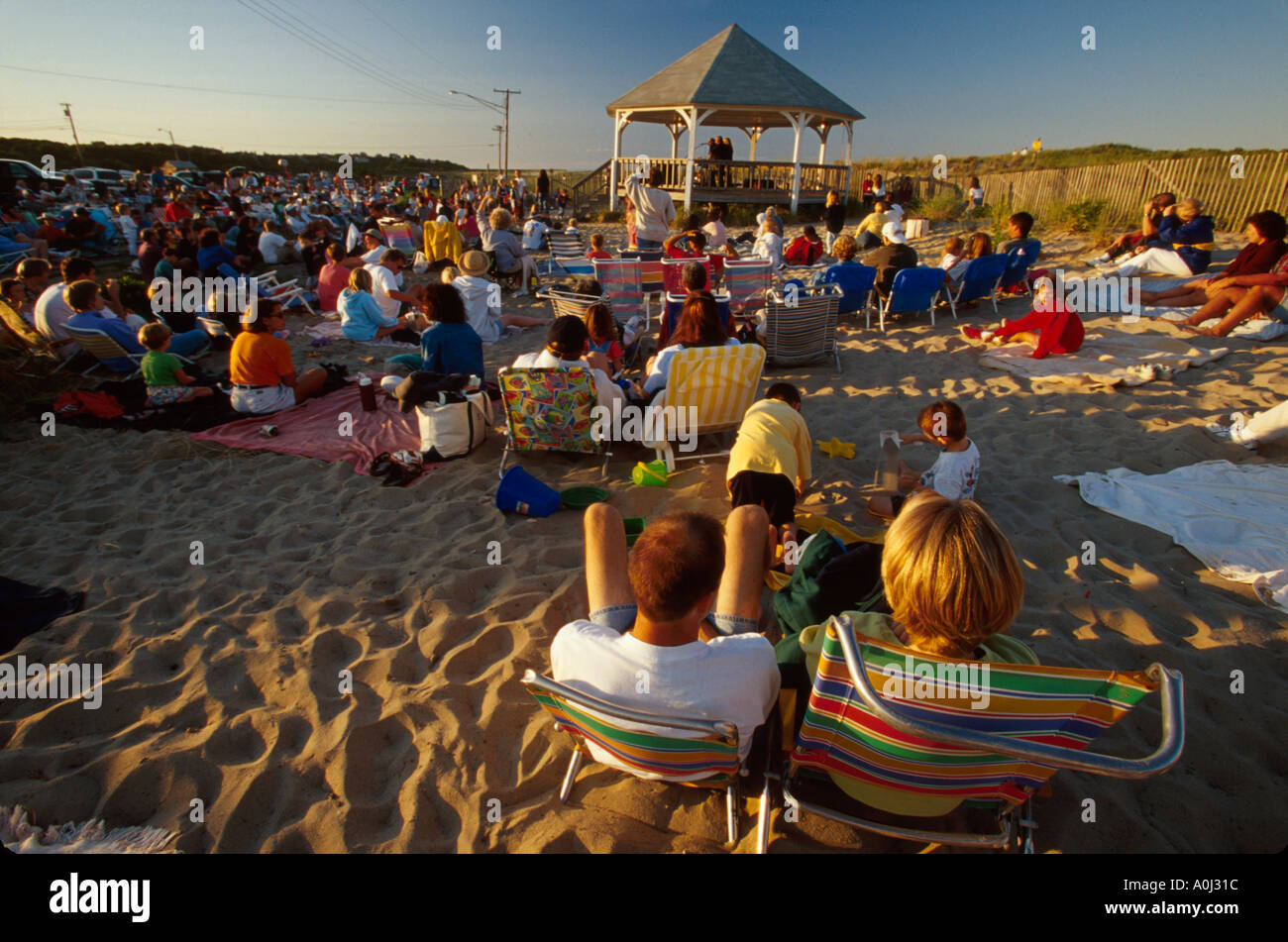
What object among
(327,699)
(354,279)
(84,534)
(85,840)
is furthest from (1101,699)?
(354,279)

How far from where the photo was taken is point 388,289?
27.2 ft

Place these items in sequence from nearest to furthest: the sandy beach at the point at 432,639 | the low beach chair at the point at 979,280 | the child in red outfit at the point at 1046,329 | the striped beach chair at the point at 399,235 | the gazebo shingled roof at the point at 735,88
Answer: the sandy beach at the point at 432,639, the child in red outfit at the point at 1046,329, the low beach chair at the point at 979,280, the striped beach chair at the point at 399,235, the gazebo shingled roof at the point at 735,88

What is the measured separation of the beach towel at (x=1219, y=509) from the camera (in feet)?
10.2

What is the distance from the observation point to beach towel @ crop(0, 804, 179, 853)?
6.52ft

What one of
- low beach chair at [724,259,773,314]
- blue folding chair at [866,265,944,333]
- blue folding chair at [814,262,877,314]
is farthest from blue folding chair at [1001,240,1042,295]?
low beach chair at [724,259,773,314]

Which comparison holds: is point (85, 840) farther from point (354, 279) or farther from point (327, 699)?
point (354, 279)

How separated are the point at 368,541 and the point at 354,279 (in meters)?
5.49

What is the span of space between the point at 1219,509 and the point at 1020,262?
574cm

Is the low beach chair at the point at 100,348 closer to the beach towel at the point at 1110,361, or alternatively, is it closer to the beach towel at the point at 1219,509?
the beach towel at the point at 1219,509

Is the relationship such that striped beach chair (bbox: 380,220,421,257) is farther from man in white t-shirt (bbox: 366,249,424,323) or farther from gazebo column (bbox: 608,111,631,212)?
gazebo column (bbox: 608,111,631,212)

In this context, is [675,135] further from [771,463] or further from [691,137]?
[771,463]

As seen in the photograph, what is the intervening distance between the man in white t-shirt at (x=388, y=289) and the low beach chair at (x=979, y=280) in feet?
23.8

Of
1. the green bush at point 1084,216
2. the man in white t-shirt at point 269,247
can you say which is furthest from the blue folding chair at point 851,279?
the man in white t-shirt at point 269,247

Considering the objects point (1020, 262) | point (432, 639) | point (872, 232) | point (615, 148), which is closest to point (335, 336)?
point (432, 639)
